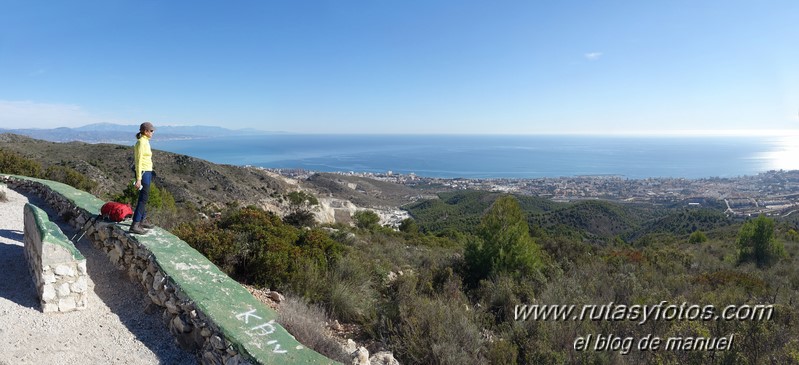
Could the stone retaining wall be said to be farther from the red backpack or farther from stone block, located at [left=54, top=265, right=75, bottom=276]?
the red backpack

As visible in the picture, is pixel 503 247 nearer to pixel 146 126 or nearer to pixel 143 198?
pixel 143 198

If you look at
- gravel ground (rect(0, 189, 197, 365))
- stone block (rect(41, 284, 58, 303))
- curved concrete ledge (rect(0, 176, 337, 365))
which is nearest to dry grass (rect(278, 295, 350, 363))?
curved concrete ledge (rect(0, 176, 337, 365))

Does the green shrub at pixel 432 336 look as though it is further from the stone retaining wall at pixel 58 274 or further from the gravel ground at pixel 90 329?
the stone retaining wall at pixel 58 274

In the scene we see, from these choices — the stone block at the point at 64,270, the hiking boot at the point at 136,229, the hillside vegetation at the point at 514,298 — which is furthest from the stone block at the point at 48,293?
the hillside vegetation at the point at 514,298

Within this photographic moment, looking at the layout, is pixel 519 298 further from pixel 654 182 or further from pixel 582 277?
pixel 654 182

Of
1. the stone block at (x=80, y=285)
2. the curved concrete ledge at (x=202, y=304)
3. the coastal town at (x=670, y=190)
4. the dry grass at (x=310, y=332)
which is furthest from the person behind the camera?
the coastal town at (x=670, y=190)

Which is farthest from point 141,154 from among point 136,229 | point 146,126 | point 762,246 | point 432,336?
point 762,246
